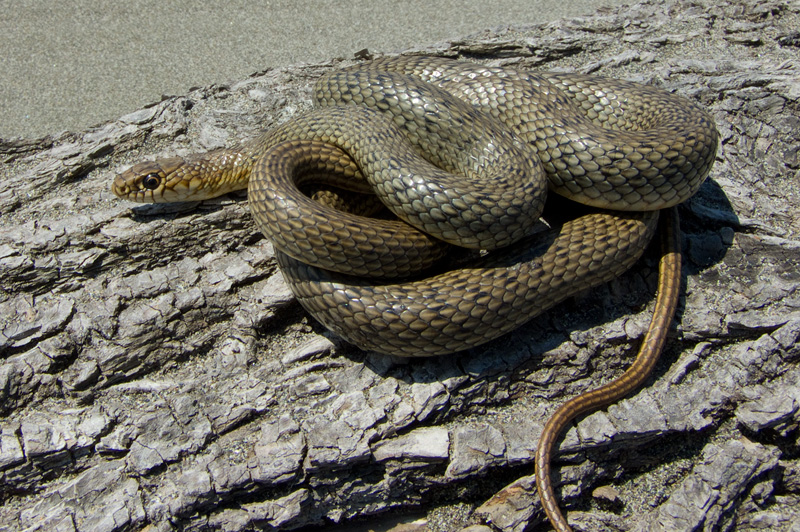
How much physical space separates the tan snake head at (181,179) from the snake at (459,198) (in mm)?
11

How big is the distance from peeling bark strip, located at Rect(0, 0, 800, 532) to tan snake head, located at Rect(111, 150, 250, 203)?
160 mm

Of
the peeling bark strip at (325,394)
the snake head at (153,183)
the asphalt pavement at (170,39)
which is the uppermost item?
the asphalt pavement at (170,39)

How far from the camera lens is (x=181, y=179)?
195 inches

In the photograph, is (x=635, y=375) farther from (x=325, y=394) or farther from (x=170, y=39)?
(x=170, y=39)

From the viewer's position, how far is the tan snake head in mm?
4934

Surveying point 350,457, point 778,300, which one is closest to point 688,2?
point 778,300

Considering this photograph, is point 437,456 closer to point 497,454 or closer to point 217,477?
point 497,454

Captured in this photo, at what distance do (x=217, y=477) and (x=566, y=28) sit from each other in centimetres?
629

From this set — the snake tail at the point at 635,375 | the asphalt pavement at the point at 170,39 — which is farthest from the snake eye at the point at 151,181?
the snake tail at the point at 635,375

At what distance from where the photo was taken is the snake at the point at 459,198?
3.93 meters

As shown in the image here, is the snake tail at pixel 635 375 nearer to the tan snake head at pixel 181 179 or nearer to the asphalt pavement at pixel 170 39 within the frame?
the tan snake head at pixel 181 179

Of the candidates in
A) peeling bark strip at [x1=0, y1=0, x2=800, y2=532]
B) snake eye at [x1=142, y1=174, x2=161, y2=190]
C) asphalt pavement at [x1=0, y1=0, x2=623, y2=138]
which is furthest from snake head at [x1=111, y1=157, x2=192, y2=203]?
asphalt pavement at [x1=0, y1=0, x2=623, y2=138]

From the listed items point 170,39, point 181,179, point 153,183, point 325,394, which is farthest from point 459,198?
point 170,39

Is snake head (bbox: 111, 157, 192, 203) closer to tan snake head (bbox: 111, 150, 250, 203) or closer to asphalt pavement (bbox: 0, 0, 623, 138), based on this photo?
tan snake head (bbox: 111, 150, 250, 203)
